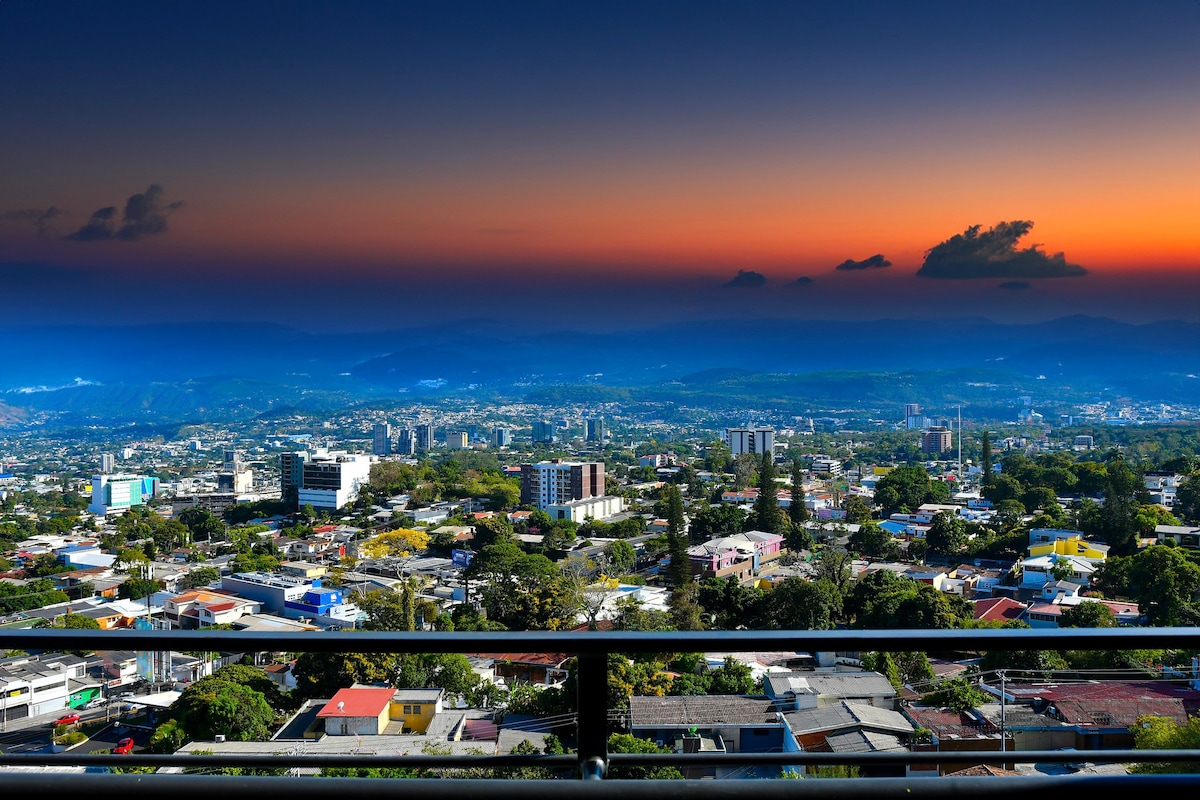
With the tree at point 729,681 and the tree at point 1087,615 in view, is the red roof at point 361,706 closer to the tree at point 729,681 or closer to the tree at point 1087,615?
the tree at point 729,681

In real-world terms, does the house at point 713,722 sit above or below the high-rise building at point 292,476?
above

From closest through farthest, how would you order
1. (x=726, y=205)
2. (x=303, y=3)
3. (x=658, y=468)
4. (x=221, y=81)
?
(x=303, y=3), (x=221, y=81), (x=726, y=205), (x=658, y=468)

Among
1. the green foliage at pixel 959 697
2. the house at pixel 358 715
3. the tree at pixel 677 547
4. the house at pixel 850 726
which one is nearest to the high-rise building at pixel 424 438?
the tree at pixel 677 547

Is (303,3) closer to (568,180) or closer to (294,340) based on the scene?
(568,180)

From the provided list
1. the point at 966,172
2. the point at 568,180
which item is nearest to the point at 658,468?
the point at 568,180

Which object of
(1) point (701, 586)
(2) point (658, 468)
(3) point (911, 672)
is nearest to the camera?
(3) point (911, 672)

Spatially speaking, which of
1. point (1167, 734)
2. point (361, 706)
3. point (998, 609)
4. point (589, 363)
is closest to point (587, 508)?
point (998, 609)

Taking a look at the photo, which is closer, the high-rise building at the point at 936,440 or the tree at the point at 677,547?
the tree at the point at 677,547
